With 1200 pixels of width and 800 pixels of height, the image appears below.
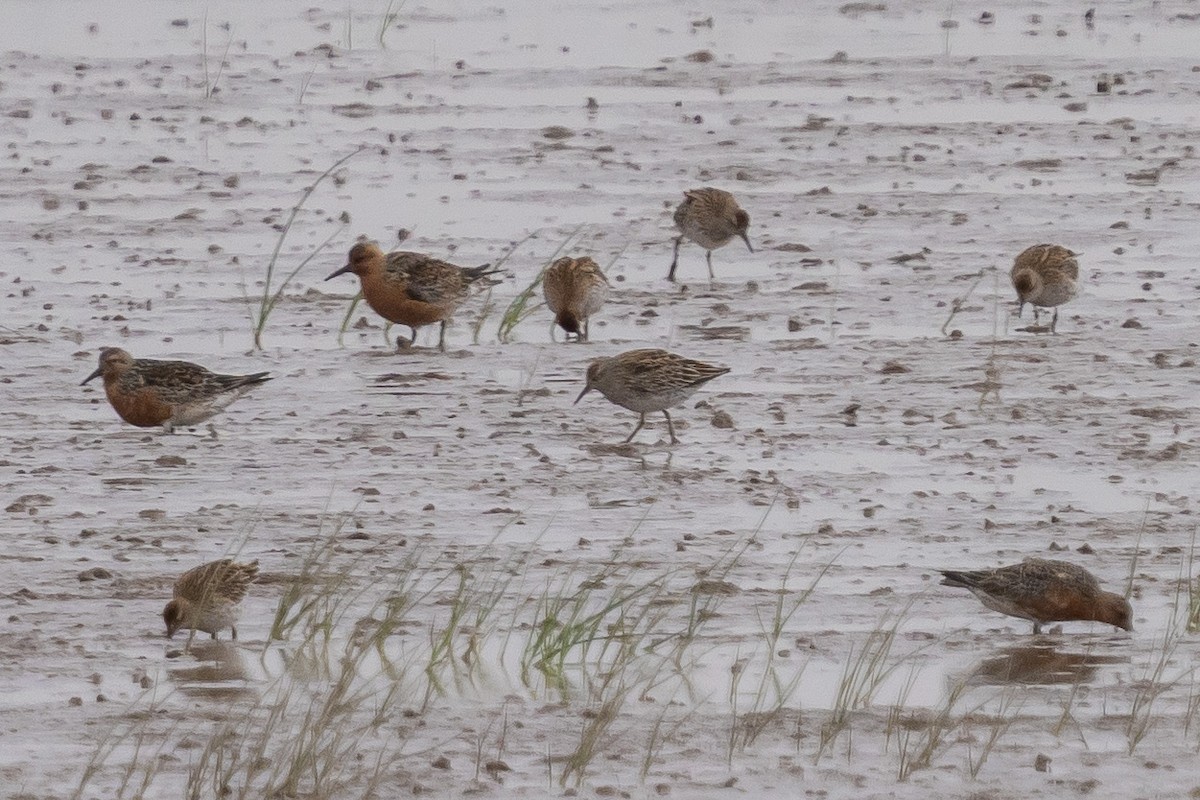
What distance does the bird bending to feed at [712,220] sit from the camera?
57.2 ft

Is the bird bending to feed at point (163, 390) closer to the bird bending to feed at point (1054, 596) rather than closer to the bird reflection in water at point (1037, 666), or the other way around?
the bird bending to feed at point (1054, 596)

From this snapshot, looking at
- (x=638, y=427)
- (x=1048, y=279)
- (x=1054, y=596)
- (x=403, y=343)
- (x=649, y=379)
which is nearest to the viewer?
(x=1054, y=596)

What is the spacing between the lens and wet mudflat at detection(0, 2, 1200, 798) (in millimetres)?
8531

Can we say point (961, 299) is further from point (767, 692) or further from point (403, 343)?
point (767, 692)

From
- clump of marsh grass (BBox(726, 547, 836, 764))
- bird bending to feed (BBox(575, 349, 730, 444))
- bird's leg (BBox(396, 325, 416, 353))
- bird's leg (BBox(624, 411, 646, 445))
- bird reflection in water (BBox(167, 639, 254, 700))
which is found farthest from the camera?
bird's leg (BBox(396, 325, 416, 353))

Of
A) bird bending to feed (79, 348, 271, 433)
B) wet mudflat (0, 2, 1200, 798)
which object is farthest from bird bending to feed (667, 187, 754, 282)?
bird bending to feed (79, 348, 271, 433)

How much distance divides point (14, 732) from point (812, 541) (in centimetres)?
410

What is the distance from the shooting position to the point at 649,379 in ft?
43.1

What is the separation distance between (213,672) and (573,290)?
6516mm

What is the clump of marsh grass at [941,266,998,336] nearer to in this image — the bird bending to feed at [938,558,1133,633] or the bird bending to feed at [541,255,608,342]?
the bird bending to feed at [541,255,608,342]

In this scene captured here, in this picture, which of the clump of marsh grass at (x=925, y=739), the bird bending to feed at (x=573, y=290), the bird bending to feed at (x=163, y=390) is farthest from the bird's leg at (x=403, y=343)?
the clump of marsh grass at (x=925, y=739)

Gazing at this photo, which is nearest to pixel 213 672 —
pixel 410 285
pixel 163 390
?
pixel 163 390

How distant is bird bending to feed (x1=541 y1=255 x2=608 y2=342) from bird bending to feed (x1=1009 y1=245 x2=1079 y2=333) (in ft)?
8.96

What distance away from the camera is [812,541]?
11.2 m
